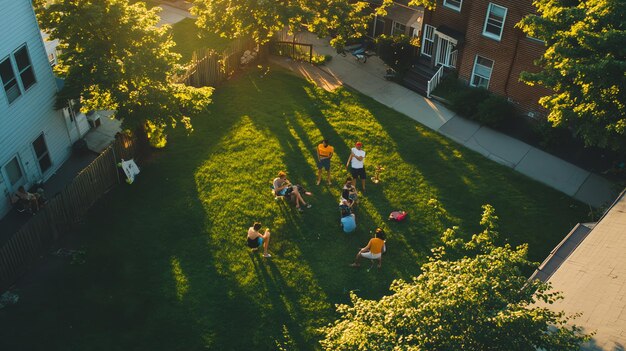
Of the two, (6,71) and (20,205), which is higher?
(6,71)

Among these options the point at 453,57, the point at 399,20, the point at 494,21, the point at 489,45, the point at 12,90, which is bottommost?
the point at 453,57

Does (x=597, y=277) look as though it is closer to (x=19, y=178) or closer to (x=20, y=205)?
(x=20, y=205)

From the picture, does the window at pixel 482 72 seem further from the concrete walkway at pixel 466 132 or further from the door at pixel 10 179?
the door at pixel 10 179

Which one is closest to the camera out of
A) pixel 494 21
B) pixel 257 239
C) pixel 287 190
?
pixel 257 239

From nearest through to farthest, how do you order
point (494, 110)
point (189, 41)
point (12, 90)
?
point (12, 90)
point (494, 110)
point (189, 41)

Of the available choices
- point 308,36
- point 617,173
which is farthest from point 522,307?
point 308,36

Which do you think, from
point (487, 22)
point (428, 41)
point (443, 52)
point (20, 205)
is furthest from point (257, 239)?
point (428, 41)

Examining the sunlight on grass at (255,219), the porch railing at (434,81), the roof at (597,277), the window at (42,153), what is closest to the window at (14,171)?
the window at (42,153)

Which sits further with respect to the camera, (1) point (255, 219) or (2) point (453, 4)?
(2) point (453, 4)

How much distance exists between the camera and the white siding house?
18.9 meters

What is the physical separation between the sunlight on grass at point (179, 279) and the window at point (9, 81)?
7893mm

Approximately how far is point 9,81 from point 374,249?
13318mm

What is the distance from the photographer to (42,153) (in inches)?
849

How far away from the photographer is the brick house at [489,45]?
24.6 meters
